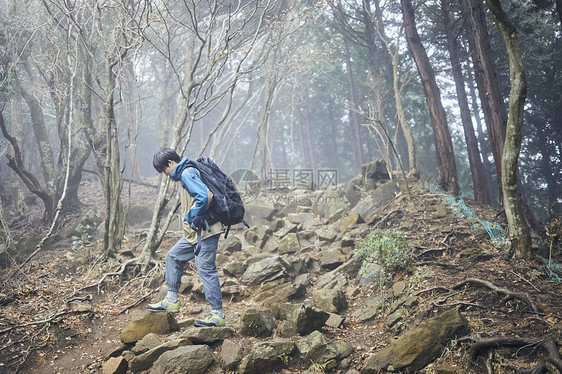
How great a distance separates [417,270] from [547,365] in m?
2.41

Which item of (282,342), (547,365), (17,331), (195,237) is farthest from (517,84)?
(17,331)

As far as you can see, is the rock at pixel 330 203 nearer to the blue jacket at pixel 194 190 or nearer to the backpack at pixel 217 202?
the backpack at pixel 217 202

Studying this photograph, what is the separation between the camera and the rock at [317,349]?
338 cm

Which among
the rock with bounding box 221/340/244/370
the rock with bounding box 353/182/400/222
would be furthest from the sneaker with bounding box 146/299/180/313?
the rock with bounding box 353/182/400/222

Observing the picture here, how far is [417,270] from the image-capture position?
4.91m

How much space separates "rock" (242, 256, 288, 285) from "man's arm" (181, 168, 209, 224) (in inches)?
94.6

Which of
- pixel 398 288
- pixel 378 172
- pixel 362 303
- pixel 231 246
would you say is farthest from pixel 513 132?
pixel 378 172

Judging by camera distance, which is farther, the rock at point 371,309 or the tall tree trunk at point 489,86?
the tall tree trunk at point 489,86

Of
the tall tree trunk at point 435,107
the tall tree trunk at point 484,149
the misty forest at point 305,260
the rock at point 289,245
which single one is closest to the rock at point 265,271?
the misty forest at point 305,260

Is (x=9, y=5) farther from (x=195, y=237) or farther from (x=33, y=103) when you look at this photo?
(x=195, y=237)

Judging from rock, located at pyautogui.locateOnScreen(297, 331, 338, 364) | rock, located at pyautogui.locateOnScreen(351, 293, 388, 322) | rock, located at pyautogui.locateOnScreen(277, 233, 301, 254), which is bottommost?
rock, located at pyautogui.locateOnScreen(351, 293, 388, 322)

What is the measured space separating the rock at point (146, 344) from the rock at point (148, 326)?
0.19 m

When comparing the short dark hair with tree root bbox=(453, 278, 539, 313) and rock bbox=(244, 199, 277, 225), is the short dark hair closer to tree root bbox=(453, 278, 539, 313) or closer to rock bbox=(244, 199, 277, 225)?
tree root bbox=(453, 278, 539, 313)

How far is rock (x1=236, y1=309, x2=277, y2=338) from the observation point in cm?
395
